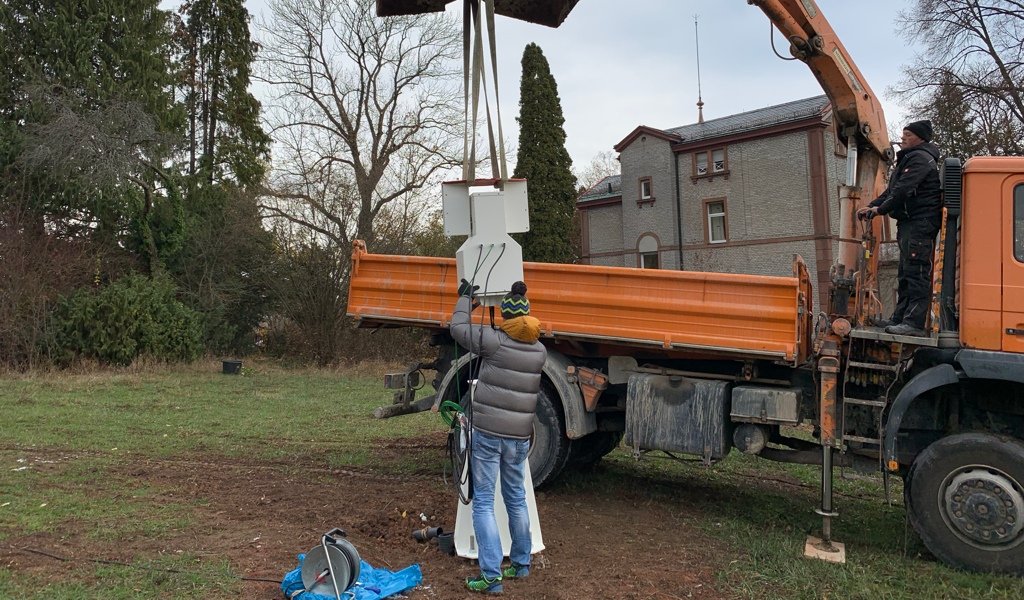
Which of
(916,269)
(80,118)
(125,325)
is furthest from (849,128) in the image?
(80,118)

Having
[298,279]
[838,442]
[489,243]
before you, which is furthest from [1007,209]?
[298,279]

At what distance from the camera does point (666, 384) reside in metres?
6.14

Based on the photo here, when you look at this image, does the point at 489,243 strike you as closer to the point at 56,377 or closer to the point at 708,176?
the point at 56,377

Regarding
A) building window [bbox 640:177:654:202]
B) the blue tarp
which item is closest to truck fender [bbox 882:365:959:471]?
the blue tarp

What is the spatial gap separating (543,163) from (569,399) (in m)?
21.6

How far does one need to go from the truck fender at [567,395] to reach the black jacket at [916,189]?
284cm

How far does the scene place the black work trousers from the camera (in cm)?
529

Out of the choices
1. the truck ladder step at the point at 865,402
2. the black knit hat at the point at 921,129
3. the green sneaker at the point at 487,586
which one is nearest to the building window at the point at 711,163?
the black knit hat at the point at 921,129

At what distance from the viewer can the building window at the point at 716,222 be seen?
88.7ft

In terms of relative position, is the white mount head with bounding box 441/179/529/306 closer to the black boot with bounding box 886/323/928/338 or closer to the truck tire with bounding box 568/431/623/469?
the truck tire with bounding box 568/431/623/469

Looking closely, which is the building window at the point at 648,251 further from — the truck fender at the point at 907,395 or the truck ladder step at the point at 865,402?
the truck fender at the point at 907,395

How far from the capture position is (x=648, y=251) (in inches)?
1141

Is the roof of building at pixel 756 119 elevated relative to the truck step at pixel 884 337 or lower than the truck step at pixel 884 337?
elevated

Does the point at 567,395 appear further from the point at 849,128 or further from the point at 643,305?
the point at 849,128
